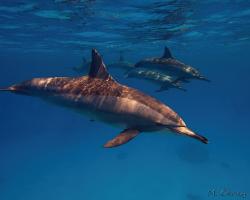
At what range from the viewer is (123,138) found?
6.74 metres

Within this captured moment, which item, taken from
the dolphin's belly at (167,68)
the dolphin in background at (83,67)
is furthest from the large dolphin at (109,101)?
the dolphin in background at (83,67)

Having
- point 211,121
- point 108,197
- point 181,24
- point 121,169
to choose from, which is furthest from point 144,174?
point 211,121

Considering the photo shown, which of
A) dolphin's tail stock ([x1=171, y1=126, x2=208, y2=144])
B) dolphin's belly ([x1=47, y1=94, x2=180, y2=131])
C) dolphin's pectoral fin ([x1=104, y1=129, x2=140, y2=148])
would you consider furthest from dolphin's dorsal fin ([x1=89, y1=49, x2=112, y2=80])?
dolphin's tail stock ([x1=171, y1=126, x2=208, y2=144])

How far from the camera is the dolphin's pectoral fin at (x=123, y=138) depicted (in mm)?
6586

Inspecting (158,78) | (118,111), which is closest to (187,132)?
(118,111)

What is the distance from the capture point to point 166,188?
3281cm

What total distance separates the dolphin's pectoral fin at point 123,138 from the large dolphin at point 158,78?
7109 millimetres

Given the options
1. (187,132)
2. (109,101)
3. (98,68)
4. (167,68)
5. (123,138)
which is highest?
(98,68)

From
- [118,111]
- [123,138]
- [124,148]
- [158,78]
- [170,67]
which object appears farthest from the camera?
[124,148]

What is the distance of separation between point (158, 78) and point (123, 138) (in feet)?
26.8

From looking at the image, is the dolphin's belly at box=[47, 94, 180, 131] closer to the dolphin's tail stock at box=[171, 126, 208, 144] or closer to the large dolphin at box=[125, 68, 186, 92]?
the dolphin's tail stock at box=[171, 126, 208, 144]

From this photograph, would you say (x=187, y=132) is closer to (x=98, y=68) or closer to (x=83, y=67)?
(x=98, y=68)

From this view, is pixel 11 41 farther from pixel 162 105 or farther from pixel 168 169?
pixel 162 105

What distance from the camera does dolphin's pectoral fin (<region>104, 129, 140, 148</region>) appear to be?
6.59m
